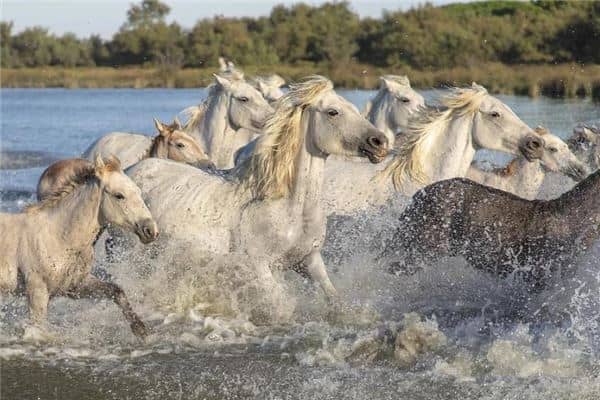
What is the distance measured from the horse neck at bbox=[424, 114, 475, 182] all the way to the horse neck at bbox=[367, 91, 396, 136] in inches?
85.3

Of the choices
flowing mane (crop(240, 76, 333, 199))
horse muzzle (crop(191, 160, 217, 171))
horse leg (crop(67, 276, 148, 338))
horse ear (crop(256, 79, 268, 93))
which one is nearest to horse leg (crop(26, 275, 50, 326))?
horse leg (crop(67, 276, 148, 338))

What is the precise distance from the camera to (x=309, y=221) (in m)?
7.00

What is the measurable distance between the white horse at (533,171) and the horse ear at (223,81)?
2440 millimetres

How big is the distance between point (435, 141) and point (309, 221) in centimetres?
183

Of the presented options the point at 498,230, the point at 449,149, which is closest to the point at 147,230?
the point at 498,230

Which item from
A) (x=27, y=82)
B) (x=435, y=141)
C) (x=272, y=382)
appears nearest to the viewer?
(x=272, y=382)

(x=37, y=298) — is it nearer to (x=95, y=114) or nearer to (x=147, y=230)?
(x=147, y=230)

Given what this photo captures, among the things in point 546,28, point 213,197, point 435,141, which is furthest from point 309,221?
point 546,28

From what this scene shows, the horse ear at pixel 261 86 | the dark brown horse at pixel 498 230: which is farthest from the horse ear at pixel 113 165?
the horse ear at pixel 261 86

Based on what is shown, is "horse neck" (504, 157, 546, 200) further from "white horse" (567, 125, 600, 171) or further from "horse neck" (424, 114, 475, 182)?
"horse neck" (424, 114, 475, 182)

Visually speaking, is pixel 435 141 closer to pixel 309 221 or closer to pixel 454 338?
pixel 309 221

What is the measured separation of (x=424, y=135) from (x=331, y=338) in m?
2.29

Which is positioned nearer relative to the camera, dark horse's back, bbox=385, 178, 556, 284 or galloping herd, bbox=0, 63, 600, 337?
galloping herd, bbox=0, 63, 600, 337

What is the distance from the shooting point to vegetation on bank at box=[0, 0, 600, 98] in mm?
32781
